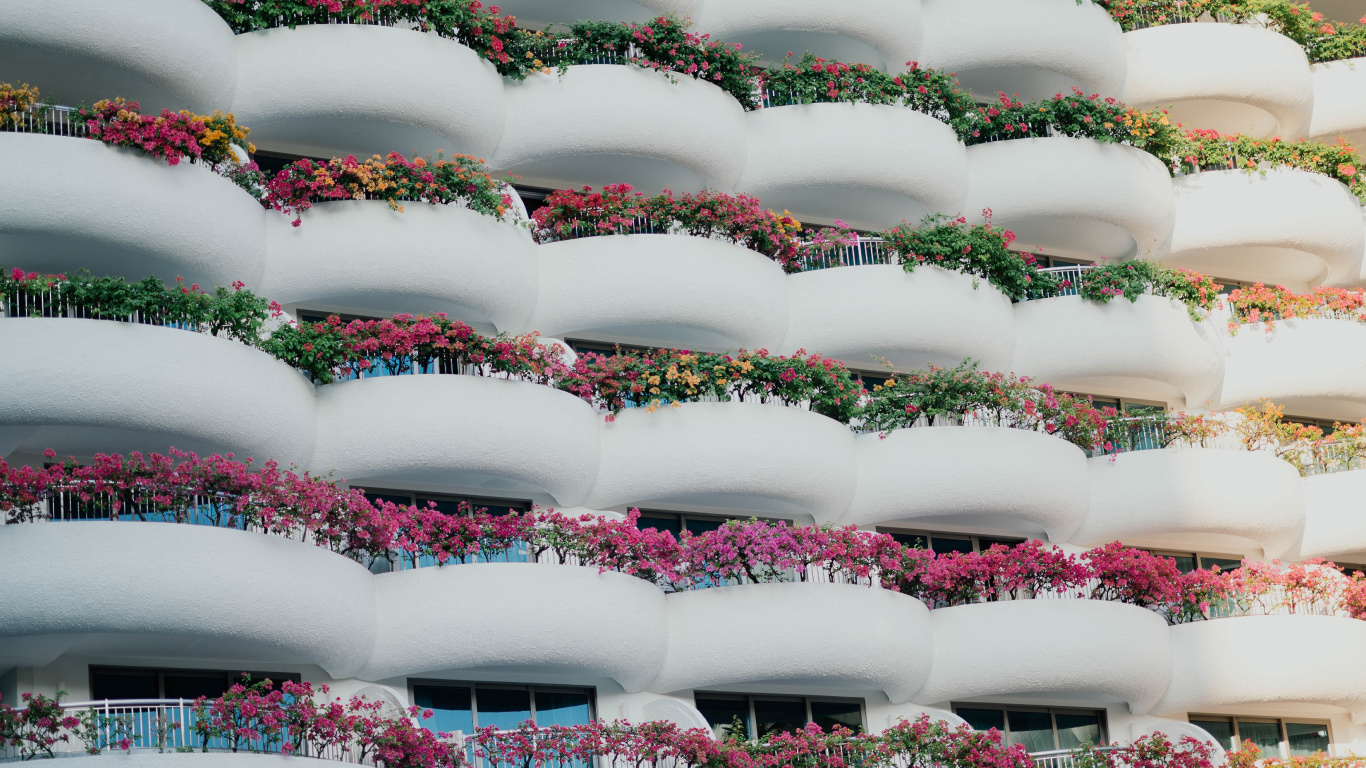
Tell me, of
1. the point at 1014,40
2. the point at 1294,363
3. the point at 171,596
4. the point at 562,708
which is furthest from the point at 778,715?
the point at 1014,40

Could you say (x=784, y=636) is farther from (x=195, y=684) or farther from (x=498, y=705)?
(x=195, y=684)

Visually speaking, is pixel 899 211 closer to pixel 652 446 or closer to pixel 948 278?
pixel 948 278

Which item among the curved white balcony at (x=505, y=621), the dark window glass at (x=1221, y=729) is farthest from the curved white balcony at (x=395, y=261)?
the dark window glass at (x=1221, y=729)

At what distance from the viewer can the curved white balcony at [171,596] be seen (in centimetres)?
2330

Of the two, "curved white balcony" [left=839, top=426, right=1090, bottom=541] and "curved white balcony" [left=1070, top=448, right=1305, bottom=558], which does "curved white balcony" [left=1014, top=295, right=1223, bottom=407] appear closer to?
"curved white balcony" [left=1070, top=448, right=1305, bottom=558]

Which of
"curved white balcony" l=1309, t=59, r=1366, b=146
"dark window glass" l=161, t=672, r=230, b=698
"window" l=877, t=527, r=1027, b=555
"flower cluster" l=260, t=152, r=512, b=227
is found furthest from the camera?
"curved white balcony" l=1309, t=59, r=1366, b=146

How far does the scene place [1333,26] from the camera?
41625 millimetres

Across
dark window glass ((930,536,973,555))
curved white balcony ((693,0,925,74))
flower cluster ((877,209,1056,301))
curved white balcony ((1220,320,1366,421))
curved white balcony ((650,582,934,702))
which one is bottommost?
curved white balcony ((650,582,934,702))

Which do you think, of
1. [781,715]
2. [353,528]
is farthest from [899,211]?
[353,528]

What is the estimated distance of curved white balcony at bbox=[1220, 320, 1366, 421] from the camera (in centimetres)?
3669

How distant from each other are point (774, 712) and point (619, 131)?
35.7ft

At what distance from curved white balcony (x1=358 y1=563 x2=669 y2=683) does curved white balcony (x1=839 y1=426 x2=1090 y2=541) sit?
5.91m

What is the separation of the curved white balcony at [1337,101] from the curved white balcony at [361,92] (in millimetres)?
20244

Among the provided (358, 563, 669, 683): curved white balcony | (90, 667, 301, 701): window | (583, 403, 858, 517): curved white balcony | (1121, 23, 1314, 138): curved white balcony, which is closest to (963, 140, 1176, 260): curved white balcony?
(1121, 23, 1314, 138): curved white balcony
